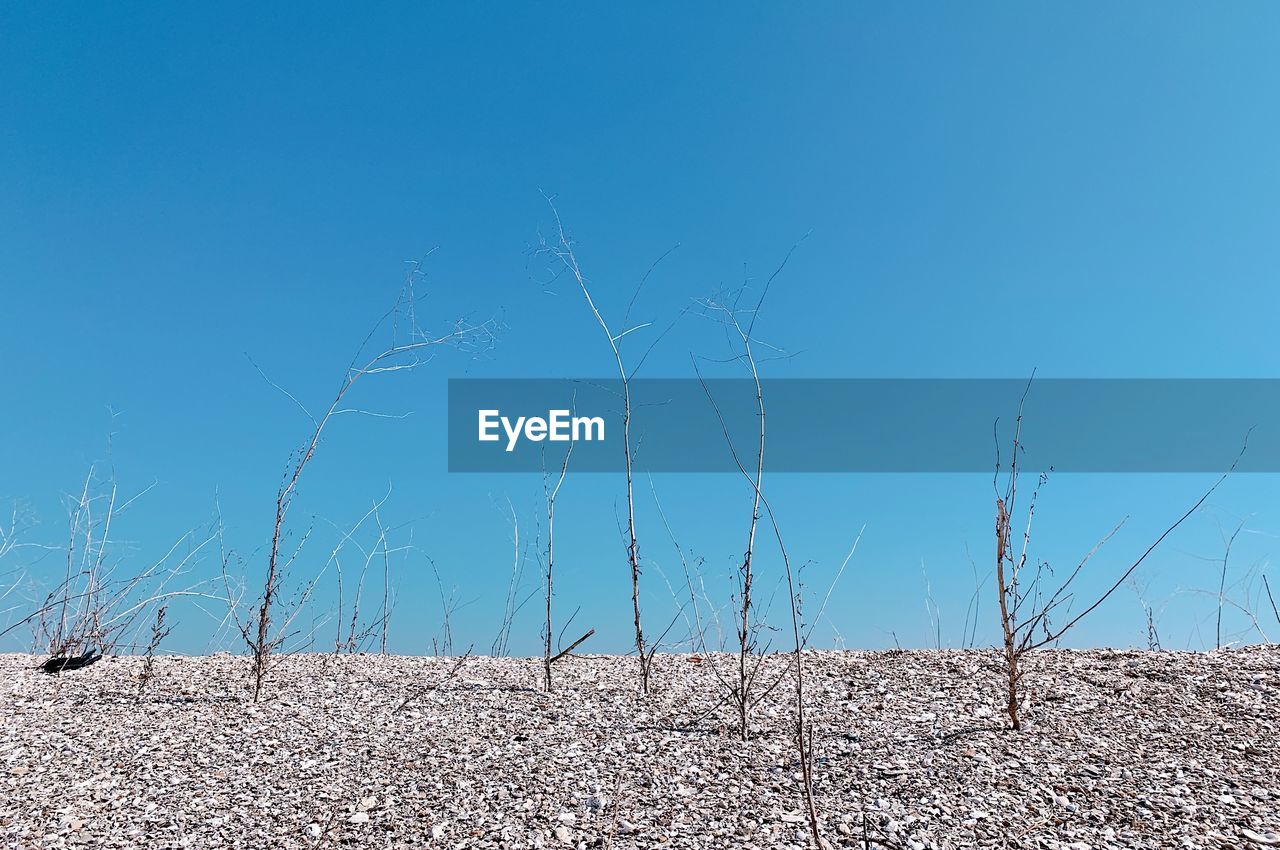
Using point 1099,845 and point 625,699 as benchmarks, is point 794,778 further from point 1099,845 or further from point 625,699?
point 625,699

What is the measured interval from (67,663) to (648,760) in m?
4.82

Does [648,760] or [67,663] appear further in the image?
[67,663]

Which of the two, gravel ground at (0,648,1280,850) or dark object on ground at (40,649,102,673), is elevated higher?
dark object on ground at (40,649,102,673)

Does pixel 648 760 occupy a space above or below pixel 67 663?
below

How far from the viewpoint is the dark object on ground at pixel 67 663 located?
20.7 ft

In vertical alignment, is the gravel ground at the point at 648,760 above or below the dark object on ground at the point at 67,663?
below

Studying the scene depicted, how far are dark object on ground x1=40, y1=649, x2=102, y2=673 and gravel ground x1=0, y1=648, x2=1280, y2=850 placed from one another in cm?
35

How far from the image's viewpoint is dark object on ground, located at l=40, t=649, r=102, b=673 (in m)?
6.32

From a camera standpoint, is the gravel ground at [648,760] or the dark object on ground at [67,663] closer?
the gravel ground at [648,760]

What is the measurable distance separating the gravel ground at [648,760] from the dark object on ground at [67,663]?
35cm

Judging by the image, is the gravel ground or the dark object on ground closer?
the gravel ground

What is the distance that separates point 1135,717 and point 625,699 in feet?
9.35

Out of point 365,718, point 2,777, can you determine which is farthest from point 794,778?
point 2,777

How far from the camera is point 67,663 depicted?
6.39 m
